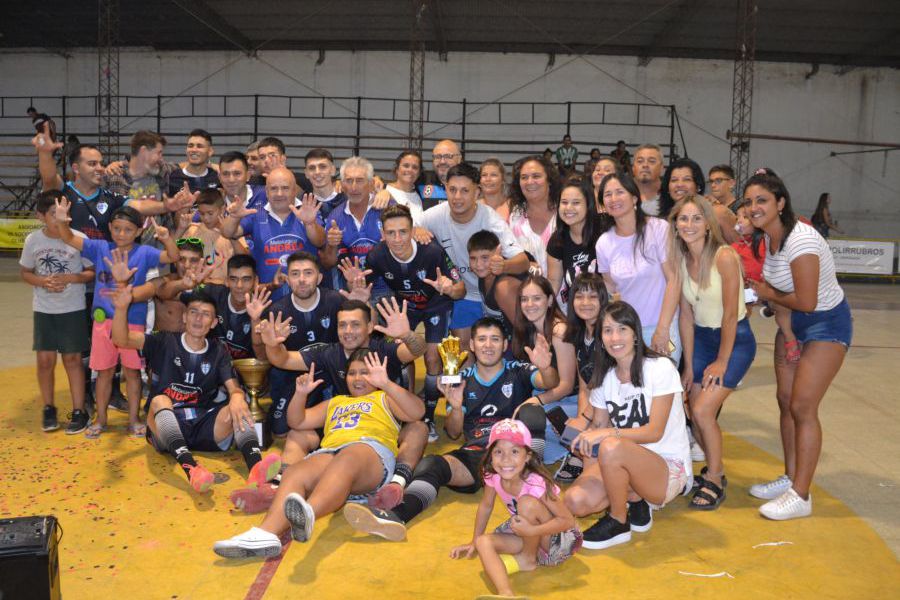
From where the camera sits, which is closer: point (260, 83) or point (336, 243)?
point (336, 243)

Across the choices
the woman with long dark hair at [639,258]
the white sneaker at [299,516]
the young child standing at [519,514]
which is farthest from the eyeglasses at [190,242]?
the young child standing at [519,514]

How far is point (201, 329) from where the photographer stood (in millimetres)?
5398

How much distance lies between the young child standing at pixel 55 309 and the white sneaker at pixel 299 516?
2840 millimetres

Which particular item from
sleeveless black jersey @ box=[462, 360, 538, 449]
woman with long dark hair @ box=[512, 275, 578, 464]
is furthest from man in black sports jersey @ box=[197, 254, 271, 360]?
woman with long dark hair @ box=[512, 275, 578, 464]

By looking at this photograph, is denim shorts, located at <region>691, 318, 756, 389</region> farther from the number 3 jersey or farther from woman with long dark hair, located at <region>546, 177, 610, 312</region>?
the number 3 jersey

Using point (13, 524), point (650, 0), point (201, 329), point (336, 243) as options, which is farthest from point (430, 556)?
point (650, 0)

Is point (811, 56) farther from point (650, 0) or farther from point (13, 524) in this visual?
point (13, 524)

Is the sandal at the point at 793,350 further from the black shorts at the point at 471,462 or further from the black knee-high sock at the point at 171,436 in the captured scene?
the black knee-high sock at the point at 171,436

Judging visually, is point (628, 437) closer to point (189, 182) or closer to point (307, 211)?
point (307, 211)

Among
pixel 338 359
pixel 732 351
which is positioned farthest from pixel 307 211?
pixel 732 351

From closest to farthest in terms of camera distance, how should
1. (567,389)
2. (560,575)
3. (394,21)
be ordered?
(560,575), (567,389), (394,21)

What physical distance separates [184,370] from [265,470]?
1.19 metres

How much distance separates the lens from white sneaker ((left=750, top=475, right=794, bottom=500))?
4.84 meters

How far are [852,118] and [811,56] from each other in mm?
2395
